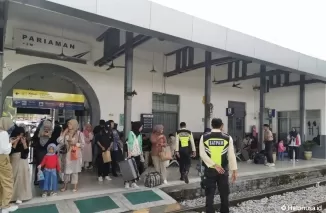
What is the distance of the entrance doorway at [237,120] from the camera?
555 inches

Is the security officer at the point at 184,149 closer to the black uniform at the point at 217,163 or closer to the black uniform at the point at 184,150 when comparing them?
the black uniform at the point at 184,150

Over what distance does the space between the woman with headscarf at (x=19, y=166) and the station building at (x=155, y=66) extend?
7.33 ft

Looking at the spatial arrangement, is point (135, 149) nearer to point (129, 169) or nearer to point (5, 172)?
point (129, 169)

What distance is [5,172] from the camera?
460 centimetres

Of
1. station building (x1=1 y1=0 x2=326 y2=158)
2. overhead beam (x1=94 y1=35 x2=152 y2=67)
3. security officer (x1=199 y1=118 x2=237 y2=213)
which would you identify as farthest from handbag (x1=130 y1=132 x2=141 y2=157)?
overhead beam (x1=94 y1=35 x2=152 y2=67)

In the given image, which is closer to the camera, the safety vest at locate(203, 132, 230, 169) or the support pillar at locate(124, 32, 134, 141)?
the safety vest at locate(203, 132, 230, 169)

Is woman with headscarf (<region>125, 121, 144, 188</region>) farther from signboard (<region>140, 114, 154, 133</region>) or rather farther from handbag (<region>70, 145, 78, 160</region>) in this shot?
Result: signboard (<region>140, 114, 154, 133</region>)

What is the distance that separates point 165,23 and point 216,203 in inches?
159

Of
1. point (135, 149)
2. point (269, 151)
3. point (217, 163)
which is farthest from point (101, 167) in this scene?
point (269, 151)

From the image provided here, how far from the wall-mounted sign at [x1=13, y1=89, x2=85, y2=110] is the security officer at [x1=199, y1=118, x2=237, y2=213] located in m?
8.02

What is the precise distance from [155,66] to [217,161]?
7174 millimetres

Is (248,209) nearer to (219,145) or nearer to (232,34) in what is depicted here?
(219,145)

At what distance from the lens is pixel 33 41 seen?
8320mm

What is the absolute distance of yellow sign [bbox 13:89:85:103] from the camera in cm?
1129
